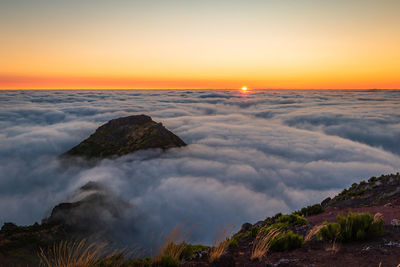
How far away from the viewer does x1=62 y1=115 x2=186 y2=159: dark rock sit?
39969 millimetres

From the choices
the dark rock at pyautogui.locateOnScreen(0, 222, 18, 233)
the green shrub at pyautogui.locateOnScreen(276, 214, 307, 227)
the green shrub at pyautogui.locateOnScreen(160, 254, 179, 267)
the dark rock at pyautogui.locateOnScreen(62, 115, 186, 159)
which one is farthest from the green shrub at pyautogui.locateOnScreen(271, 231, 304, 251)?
the dark rock at pyautogui.locateOnScreen(62, 115, 186, 159)

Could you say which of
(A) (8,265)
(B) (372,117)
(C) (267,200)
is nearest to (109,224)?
(A) (8,265)

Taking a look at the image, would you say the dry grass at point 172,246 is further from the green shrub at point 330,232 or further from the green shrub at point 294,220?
the green shrub at point 294,220

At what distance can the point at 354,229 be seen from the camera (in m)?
5.02

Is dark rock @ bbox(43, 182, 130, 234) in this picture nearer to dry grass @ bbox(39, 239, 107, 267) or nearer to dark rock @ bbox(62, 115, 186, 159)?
dark rock @ bbox(62, 115, 186, 159)

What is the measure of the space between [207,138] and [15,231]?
2525 inches

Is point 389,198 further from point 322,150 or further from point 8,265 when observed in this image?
point 322,150

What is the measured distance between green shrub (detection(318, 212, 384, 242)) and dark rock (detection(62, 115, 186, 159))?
36.1m

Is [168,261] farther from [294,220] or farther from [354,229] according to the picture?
[294,220]

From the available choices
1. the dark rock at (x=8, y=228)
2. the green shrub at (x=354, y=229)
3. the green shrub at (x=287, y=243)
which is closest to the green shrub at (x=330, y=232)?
the green shrub at (x=354, y=229)

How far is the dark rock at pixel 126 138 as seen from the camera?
3997 centimetres

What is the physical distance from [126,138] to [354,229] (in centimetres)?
4053

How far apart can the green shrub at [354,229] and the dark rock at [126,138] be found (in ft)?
118

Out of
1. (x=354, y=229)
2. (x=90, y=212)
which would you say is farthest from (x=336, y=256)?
(x=90, y=212)
